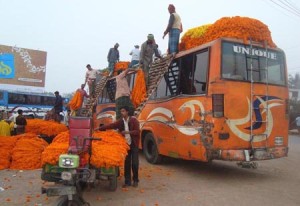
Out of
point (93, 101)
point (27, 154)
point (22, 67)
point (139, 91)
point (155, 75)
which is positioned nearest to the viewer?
point (27, 154)

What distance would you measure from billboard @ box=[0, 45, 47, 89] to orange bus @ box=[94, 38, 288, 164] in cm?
3542

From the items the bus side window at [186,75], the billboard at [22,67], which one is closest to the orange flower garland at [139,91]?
the bus side window at [186,75]

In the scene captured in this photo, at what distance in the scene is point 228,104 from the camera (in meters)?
7.57

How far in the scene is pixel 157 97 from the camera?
991 cm

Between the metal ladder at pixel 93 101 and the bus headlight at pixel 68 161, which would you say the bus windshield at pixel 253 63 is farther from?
the metal ladder at pixel 93 101

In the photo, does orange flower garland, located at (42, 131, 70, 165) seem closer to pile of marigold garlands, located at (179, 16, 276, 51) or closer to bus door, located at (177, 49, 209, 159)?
bus door, located at (177, 49, 209, 159)

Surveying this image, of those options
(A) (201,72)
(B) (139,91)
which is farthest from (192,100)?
(B) (139,91)

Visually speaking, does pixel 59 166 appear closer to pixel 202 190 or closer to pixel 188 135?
pixel 202 190

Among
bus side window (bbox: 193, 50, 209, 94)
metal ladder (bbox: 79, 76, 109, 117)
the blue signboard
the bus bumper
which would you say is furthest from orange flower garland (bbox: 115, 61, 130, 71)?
the blue signboard

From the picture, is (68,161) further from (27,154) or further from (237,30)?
(237,30)

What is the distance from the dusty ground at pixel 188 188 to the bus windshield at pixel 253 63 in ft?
7.74

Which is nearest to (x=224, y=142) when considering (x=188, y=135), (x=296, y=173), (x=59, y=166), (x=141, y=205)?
(x=188, y=135)

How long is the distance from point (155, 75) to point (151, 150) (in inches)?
87.4

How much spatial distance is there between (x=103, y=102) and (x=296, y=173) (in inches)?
302
